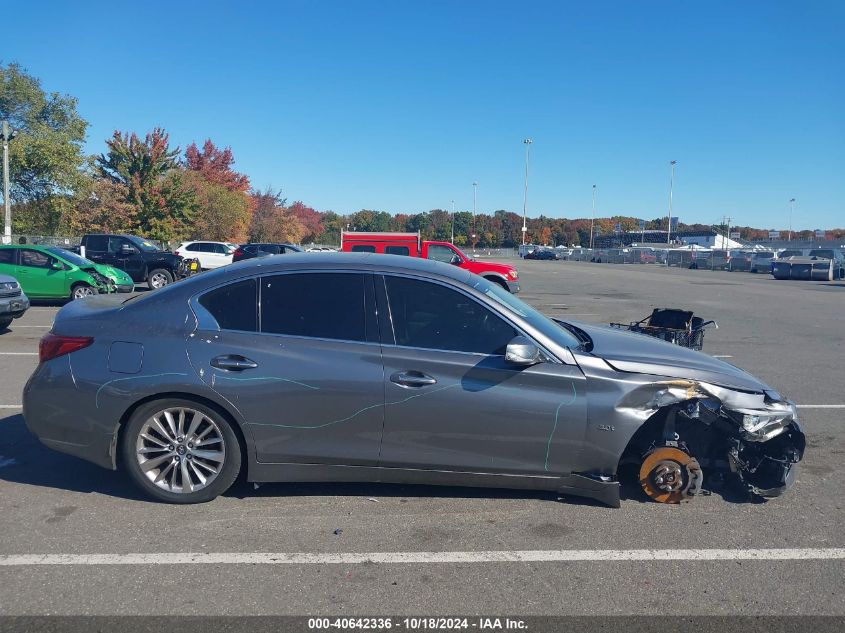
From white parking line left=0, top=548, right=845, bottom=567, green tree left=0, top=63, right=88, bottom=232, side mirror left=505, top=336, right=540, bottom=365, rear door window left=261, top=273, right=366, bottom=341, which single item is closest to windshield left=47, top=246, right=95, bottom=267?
rear door window left=261, top=273, right=366, bottom=341

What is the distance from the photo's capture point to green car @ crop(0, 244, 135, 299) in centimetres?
1606

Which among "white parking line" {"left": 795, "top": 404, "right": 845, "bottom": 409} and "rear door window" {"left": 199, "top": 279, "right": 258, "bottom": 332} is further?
"white parking line" {"left": 795, "top": 404, "right": 845, "bottom": 409}

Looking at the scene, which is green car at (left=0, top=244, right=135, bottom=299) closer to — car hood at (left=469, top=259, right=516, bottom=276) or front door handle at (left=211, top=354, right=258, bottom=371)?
car hood at (left=469, top=259, right=516, bottom=276)

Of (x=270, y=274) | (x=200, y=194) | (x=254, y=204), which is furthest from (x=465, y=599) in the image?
(x=254, y=204)

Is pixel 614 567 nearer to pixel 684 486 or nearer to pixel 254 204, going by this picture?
pixel 684 486

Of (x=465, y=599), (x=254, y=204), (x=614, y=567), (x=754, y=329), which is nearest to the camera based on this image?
(x=465, y=599)

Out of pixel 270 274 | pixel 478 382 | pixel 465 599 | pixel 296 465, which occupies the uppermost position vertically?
pixel 270 274

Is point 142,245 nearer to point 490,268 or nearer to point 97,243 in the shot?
point 97,243

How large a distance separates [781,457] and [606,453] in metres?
1.33

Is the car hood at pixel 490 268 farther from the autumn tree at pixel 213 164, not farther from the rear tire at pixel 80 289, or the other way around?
the autumn tree at pixel 213 164

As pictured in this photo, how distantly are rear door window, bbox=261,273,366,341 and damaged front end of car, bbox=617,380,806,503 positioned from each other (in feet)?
6.24

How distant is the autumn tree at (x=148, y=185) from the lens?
43125 mm

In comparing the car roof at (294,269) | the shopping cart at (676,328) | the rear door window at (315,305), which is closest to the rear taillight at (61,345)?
the car roof at (294,269)

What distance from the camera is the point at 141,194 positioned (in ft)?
142
